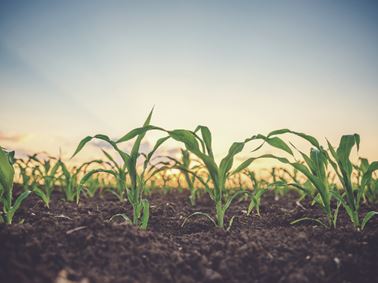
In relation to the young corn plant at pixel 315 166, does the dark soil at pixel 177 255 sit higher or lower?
lower

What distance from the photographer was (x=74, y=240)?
1.93 metres

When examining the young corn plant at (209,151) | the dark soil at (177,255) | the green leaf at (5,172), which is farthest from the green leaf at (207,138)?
the green leaf at (5,172)

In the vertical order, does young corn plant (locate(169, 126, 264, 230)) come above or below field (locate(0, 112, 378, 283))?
above

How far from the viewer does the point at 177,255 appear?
191 cm

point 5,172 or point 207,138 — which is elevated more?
point 207,138

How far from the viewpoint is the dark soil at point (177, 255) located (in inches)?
64.4

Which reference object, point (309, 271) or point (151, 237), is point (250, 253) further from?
point (151, 237)

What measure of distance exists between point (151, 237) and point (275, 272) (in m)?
0.78

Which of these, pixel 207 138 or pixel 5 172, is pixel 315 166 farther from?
pixel 5 172

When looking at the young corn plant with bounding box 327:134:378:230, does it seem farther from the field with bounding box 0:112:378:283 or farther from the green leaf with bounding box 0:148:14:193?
the green leaf with bounding box 0:148:14:193

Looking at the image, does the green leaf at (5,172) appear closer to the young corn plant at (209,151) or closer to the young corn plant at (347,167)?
the young corn plant at (209,151)

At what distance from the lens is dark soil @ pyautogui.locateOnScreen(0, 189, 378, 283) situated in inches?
64.4

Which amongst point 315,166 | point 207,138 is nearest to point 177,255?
point 207,138

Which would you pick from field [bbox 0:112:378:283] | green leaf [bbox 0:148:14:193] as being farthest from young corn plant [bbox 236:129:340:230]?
green leaf [bbox 0:148:14:193]
